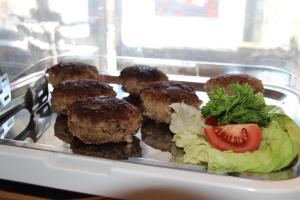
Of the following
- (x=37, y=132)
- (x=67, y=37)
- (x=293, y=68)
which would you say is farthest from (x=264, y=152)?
(x=67, y=37)

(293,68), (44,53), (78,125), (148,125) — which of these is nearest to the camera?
(78,125)

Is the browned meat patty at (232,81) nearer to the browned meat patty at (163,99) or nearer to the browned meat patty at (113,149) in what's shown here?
the browned meat patty at (163,99)

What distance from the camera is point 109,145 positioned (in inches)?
37.7

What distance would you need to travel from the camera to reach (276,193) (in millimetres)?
691

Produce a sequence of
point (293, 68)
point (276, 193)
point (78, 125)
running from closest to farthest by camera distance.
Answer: point (276, 193) < point (78, 125) < point (293, 68)

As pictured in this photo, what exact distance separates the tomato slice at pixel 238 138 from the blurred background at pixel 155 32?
66cm

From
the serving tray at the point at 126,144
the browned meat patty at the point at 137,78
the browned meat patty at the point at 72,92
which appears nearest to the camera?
the serving tray at the point at 126,144

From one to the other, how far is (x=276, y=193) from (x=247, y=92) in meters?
0.25

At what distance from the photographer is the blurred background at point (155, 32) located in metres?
1.50

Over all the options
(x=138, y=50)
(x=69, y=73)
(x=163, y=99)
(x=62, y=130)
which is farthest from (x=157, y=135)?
(x=138, y=50)

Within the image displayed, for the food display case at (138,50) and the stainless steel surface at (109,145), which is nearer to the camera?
the stainless steel surface at (109,145)

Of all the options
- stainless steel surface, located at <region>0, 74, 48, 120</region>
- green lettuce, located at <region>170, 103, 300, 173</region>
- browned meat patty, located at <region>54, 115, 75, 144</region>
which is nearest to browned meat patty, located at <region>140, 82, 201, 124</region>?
green lettuce, located at <region>170, 103, 300, 173</region>

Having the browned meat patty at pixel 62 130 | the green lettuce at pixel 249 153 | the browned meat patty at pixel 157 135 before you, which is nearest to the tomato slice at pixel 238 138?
the green lettuce at pixel 249 153

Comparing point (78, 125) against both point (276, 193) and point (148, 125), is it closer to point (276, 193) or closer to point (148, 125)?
point (148, 125)
